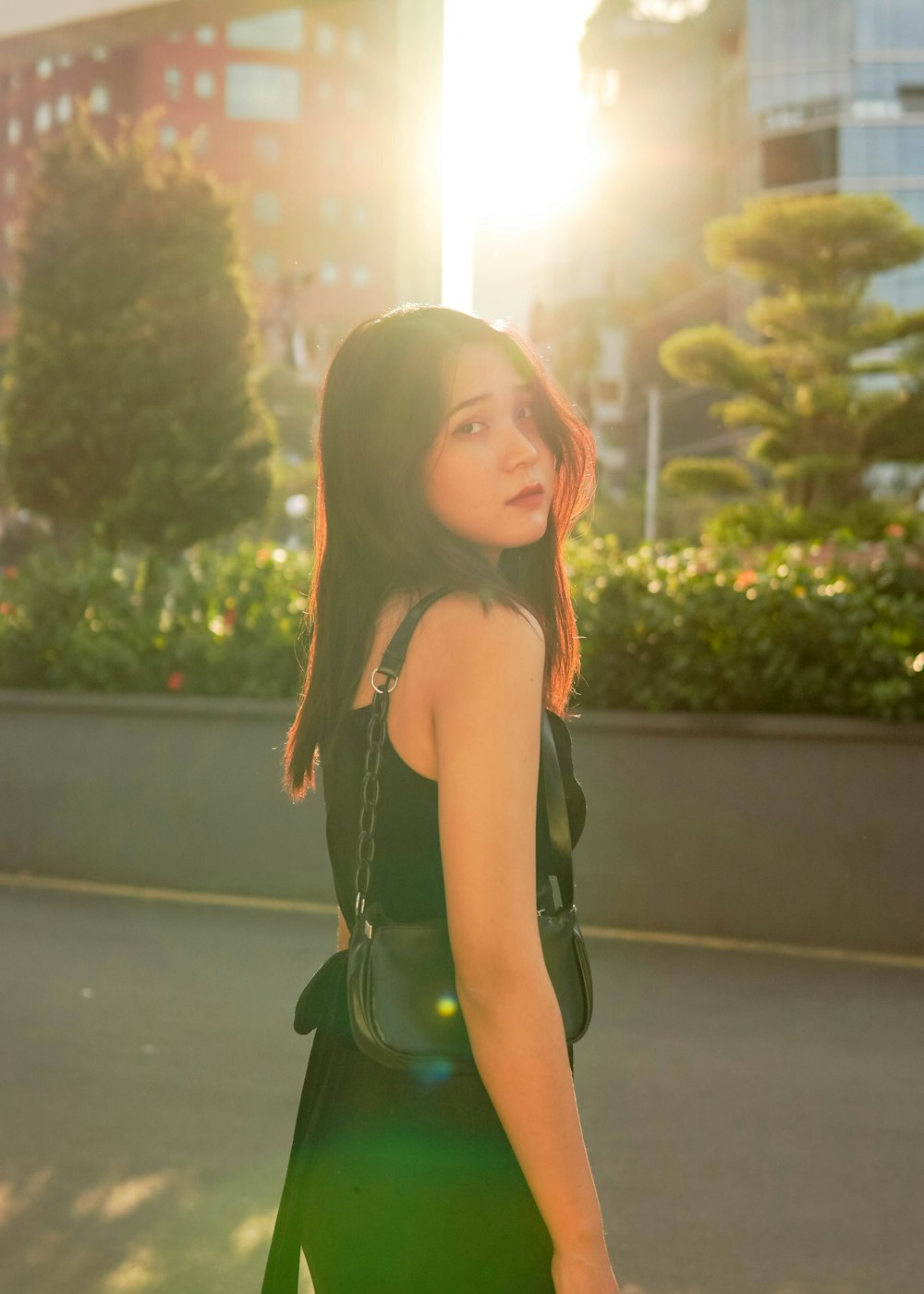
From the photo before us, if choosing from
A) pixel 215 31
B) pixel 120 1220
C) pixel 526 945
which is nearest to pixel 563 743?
pixel 526 945

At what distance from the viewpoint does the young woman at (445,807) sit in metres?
1.40

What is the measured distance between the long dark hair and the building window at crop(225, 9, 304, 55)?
89.6m

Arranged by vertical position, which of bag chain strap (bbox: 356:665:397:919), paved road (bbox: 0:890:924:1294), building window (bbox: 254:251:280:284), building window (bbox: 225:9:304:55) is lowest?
paved road (bbox: 0:890:924:1294)

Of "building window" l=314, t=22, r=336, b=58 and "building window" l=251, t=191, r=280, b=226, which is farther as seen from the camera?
"building window" l=314, t=22, r=336, b=58

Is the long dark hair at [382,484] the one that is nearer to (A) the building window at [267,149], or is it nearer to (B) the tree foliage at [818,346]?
(B) the tree foliage at [818,346]

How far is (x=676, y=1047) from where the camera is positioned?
4.97 m

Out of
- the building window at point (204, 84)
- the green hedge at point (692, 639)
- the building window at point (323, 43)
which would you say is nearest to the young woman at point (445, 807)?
the green hedge at point (692, 639)

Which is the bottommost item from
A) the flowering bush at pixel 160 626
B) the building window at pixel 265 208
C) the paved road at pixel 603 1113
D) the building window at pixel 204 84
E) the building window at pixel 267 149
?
the paved road at pixel 603 1113

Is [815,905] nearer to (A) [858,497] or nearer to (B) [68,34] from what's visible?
(B) [68,34]

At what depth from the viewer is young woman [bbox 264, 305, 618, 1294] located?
1397 mm

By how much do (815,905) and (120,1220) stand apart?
351 cm

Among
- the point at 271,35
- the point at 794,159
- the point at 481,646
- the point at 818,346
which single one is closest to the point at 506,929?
the point at 481,646

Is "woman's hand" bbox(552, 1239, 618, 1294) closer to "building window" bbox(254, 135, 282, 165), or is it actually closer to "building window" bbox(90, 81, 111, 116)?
"building window" bbox(90, 81, 111, 116)

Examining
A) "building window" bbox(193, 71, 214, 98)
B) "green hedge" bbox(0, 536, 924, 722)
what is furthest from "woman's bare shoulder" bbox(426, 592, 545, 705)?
"building window" bbox(193, 71, 214, 98)
